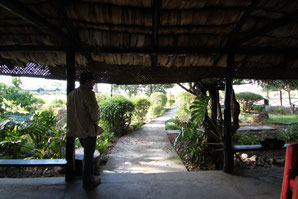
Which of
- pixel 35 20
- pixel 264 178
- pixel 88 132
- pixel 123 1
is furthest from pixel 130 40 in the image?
pixel 264 178

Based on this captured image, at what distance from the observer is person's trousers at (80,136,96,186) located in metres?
2.17

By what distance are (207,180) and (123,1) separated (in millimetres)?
2795

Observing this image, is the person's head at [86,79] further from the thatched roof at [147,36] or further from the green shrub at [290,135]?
the green shrub at [290,135]

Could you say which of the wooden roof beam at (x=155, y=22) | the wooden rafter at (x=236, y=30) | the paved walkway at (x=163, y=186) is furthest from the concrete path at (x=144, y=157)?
the wooden rafter at (x=236, y=30)

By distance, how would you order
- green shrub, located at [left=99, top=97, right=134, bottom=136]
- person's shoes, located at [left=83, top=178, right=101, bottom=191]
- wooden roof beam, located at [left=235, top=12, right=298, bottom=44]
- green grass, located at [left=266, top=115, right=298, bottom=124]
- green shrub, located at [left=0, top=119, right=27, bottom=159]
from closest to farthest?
1. wooden roof beam, located at [left=235, top=12, right=298, bottom=44]
2. person's shoes, located at [left=83, top=178, right=101, bottom=191]
3. green shrub, located at [left=0, top=119, right=27, bottom=159]
4. green shrub, located at [left=99, top=97, right=134, bottom=136]
5. green grass, located at [left=266, top=115, right=298, bottom=124]

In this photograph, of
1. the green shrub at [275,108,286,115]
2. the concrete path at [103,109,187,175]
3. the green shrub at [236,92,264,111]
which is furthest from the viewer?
the green shrub at [275,108,286,115]

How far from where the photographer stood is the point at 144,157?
14.2ft

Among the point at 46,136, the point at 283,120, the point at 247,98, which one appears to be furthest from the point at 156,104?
the point at 46,136

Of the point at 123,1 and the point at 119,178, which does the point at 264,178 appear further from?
the point at 123,1

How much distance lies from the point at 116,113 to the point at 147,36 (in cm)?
453

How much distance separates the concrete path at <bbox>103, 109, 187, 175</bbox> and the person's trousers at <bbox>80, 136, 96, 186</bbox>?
1308 mm

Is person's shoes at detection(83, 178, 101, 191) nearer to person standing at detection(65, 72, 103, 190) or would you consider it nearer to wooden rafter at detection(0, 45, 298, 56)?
person standing at detection(65, 72, 103, 190)

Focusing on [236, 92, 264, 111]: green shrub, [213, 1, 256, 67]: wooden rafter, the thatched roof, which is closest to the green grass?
[236, 92, 264, 111]: green shrub

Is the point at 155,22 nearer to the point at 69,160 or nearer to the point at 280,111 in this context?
the point at 69,160
